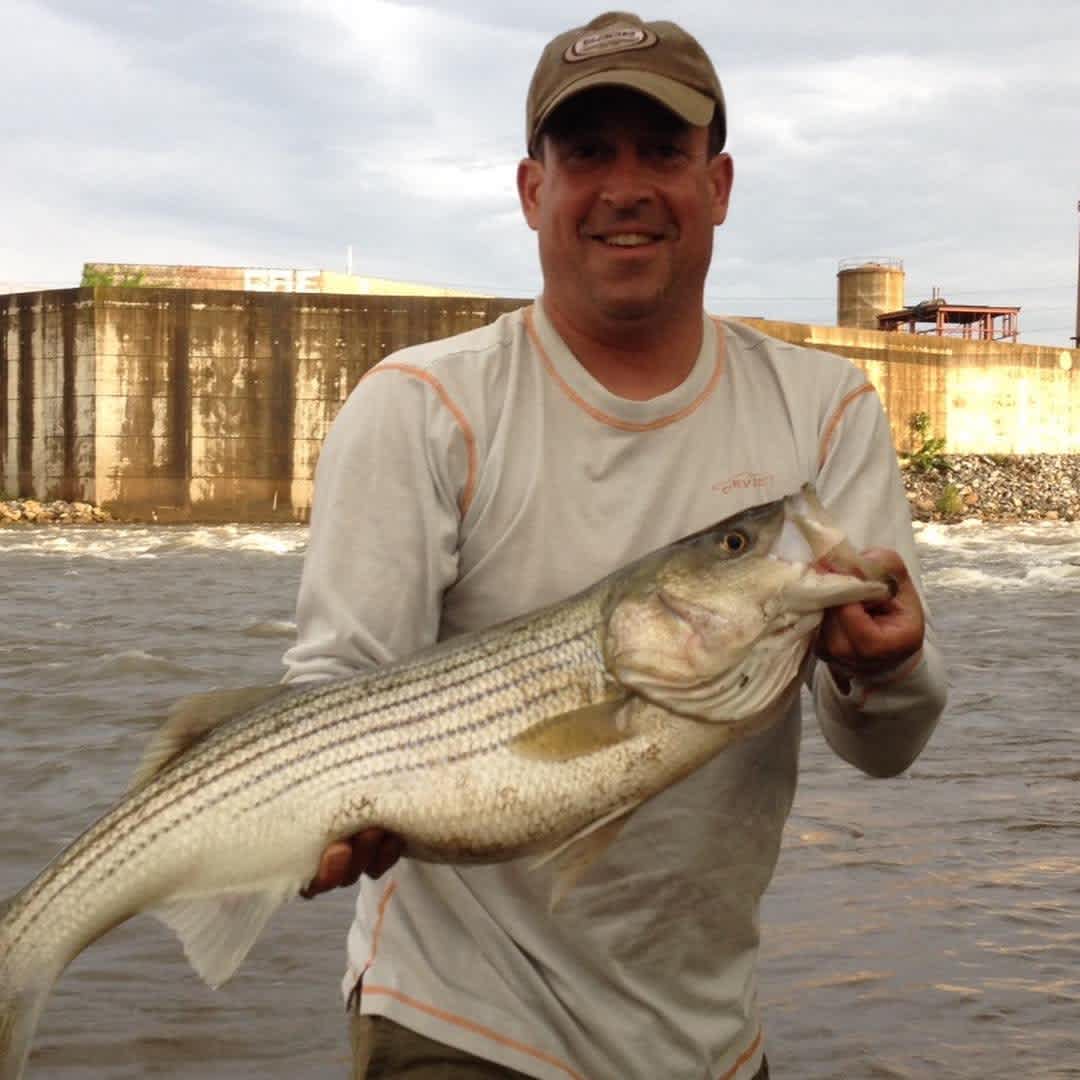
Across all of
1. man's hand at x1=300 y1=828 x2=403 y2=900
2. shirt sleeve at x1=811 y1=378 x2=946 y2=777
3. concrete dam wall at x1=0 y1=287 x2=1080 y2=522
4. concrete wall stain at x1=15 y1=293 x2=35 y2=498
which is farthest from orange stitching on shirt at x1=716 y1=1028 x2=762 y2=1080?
concrete wall stain at x1=15 y1=293 x2=35 y2=498

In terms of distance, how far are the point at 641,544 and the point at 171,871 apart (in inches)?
39.1

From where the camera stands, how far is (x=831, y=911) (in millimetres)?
6113

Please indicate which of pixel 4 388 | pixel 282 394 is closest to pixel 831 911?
pixel 282 394

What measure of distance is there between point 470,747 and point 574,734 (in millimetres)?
177

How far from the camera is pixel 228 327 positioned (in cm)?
3225

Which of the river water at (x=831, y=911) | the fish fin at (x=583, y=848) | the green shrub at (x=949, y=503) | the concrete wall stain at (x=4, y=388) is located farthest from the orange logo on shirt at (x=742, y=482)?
the green shrub at (x=949, y=503)

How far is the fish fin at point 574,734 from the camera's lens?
2631 mm

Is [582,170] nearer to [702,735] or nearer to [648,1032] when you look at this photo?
[702,735]

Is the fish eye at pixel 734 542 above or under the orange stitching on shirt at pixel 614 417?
under

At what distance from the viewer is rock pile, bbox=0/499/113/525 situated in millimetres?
30531

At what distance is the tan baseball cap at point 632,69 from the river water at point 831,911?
9.47 feet

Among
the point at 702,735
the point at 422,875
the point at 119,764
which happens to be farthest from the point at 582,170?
the point at 119,764

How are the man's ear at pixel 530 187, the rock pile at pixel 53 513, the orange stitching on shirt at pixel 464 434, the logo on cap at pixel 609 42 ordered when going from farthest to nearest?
the rock pile at pixel 53 513 < the man's ear at pixel 530 187 < the logo on cap at pixel 609 42 < the orange stitching on shirt at pixel 464 434

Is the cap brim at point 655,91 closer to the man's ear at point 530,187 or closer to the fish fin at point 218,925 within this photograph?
the man's ear at point 530,187
